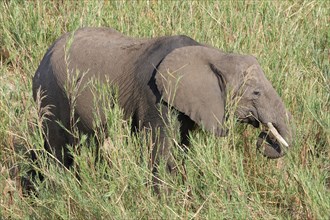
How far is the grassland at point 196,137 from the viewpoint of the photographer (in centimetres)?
472

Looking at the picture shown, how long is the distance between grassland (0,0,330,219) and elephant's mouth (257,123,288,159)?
9 cm

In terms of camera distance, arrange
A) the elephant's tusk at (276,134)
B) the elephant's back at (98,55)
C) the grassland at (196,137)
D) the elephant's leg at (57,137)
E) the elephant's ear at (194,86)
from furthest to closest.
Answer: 1. the elephant's leg at (57,137)
2. the elephant's back at (98,55)
3. the elephant's ear at (194,86)
4. the elephant's tusk at (276,134)
5. the grassland at (196,137)

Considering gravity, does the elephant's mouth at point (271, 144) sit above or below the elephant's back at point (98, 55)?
below

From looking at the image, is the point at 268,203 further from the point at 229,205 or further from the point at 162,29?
the point at 162,29

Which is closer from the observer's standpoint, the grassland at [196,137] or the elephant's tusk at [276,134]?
the grassland at [196,137]

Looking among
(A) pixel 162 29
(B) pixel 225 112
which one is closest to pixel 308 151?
(B) pixel 225 112

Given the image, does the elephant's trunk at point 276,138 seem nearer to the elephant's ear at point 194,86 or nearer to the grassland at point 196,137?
the grassland at point 196,137

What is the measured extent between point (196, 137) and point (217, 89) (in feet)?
1.13

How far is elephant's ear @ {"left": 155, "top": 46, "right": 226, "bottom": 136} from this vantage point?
5578 millimetres

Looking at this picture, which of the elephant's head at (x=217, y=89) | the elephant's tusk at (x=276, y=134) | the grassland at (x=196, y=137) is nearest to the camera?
the grassland at (x=196, y=137)

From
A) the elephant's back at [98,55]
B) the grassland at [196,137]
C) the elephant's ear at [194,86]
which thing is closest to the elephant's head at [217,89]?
the elephant's ear at [194,86]

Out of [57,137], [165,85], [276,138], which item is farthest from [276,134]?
[57,137]

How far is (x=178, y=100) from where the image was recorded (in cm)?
560

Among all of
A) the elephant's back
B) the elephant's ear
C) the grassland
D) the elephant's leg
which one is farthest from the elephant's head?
the elephant's leg
